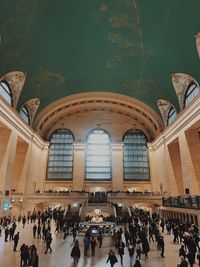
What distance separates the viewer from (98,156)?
29.3 meters

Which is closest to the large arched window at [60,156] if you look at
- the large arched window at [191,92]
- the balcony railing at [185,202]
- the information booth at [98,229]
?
the balcony railing at [185,202]

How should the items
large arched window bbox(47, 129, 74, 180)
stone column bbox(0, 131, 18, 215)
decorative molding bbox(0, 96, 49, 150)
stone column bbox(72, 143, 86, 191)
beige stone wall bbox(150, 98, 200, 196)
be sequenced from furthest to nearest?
large arched window bbox(47, 129, 74, 180)
stone column bbox(72, 143, 86, 191)
stone column bbox(0, 131, 18, 215)
beige stone wall bbox(150, 98, 200, 196)
decorative molding bbox(0, 96, 49, 150)

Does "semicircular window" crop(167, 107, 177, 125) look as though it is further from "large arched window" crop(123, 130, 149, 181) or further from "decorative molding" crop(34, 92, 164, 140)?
"large arched window" crop(123, 130, 149, 181)

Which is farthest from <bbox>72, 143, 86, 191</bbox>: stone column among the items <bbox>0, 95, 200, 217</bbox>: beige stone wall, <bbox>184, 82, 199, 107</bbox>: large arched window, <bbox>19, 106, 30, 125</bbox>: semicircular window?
<bbox>184, 82, 199, 107</bbox>: large arched window

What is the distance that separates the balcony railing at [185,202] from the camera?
13.9 meters

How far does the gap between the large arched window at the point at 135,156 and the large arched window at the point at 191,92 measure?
11253 mm

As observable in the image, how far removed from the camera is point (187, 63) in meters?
16.0

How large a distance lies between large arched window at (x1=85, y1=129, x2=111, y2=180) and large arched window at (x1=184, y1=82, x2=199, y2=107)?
13012 millimetres

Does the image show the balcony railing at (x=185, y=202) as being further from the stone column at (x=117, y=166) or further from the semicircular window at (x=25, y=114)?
the semicircular window at (x=25, y=114)

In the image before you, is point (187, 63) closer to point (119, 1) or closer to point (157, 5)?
point (157, 5)

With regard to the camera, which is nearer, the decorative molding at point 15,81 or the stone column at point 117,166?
the decorative molding at point 15,81

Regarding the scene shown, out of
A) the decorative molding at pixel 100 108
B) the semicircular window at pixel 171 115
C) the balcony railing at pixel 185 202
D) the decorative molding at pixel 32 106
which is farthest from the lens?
the decorative molding at pixel 100 108

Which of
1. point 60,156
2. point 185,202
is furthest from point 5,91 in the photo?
point 185,202

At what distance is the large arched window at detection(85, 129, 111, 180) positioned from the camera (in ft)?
93.8
